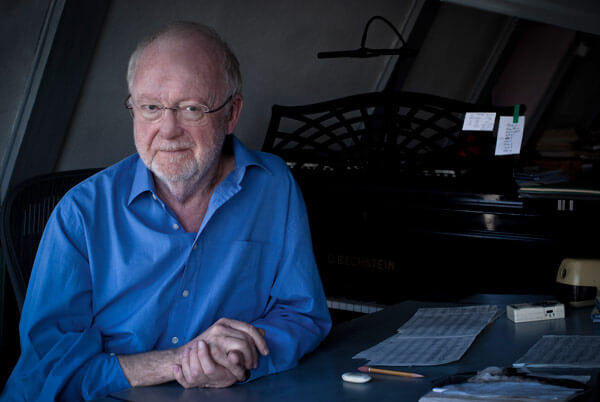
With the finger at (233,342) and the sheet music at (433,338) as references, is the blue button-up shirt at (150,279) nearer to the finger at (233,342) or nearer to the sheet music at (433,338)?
the finger at (233,342)

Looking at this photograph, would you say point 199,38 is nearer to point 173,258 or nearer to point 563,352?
point 173,258

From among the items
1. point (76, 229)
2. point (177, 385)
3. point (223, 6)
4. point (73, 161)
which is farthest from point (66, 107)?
point (177, 385)

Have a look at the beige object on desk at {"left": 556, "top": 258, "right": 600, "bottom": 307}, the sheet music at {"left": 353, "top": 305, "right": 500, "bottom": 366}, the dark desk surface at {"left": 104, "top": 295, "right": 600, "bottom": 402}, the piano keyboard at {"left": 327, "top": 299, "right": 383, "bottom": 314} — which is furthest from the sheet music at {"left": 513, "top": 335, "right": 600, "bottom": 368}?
the piano keyboard at {"left": 327, "top": 299, "right": 383, "bottom": 314}

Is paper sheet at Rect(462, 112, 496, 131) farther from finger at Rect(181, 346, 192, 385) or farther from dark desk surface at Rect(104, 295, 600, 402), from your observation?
finger at Rect(181, 346, 192, 385)

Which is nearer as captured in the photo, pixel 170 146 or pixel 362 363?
pixel 362 363

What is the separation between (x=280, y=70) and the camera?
3.34 m

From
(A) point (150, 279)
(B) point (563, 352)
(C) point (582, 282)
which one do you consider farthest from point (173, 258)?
(C) point (582, 282)

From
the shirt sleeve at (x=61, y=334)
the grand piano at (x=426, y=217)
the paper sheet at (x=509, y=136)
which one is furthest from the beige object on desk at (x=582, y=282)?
the shirt sleeve at (x=61, y=334)

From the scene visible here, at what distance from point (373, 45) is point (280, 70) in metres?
0.75

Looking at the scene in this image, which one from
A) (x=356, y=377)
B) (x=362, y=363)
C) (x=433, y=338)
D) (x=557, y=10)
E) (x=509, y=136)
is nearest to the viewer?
(x=356, y=377)

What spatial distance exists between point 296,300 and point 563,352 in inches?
23.2

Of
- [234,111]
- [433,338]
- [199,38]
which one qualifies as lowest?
[433,338]

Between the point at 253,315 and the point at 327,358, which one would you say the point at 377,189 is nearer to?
the point at 253,315

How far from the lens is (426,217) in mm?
2422
